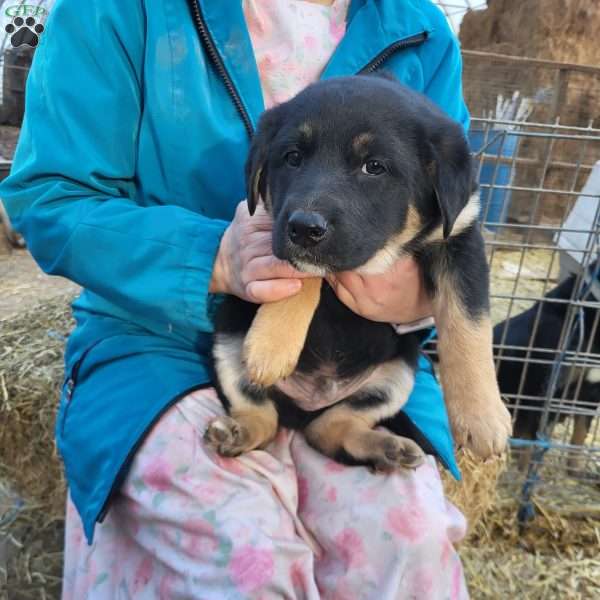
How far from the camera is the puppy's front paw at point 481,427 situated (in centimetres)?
154

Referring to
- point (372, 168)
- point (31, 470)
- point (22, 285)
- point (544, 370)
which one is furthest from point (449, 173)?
point (22, 285)

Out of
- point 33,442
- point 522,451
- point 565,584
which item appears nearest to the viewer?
point 33,442

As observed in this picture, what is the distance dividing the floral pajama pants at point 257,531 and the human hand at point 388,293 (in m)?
0.39

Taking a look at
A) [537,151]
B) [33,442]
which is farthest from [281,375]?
[537,151]

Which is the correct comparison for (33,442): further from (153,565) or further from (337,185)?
(337,185)

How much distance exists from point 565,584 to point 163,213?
231 cm

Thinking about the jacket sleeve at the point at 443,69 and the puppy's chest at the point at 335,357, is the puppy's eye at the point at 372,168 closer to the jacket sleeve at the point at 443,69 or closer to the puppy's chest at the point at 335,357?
the puppy's chest at the point at 335,357

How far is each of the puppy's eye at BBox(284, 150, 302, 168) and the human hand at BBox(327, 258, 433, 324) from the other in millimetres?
289

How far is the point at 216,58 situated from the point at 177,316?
664mm

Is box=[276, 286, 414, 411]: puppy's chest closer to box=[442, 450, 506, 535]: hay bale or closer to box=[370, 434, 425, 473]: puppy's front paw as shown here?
box=[370, 434, 425, 473]: puppy's front paw

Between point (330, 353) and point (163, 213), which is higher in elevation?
point (163, 213)

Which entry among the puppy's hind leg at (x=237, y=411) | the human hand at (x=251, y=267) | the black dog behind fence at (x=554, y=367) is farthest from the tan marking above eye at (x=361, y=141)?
the black dog behind fence at (x=554, y=367)

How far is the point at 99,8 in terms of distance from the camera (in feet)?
5.01

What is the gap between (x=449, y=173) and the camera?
145 centimetres
